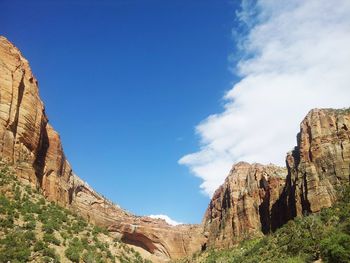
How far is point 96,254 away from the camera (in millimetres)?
41188

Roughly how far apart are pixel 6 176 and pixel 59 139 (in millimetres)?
22944

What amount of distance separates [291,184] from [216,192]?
51.8 m

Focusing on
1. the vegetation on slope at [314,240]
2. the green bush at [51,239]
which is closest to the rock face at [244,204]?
the vegetation on slope at [314,240]

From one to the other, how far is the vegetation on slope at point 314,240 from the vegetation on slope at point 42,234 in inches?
811

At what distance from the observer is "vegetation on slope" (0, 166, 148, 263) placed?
35.3m

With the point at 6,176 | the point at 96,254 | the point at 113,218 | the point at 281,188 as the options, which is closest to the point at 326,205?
the point at 281,188

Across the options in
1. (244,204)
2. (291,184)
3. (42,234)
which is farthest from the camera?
(244,204)

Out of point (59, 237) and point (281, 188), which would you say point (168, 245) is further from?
point (59, 237)

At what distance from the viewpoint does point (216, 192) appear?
133 metres

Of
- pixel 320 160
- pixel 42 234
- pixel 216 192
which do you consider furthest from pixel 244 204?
pixel 42 234

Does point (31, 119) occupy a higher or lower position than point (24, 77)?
lower

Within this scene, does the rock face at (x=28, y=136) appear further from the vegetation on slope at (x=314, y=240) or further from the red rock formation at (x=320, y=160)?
the red rock formation at (x=320, y=160)

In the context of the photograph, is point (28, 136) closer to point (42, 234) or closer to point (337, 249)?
point (42, 234)

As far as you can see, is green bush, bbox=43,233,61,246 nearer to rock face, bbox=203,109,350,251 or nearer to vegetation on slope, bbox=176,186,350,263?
vegetation on slope, bbox=176,186,350,263
